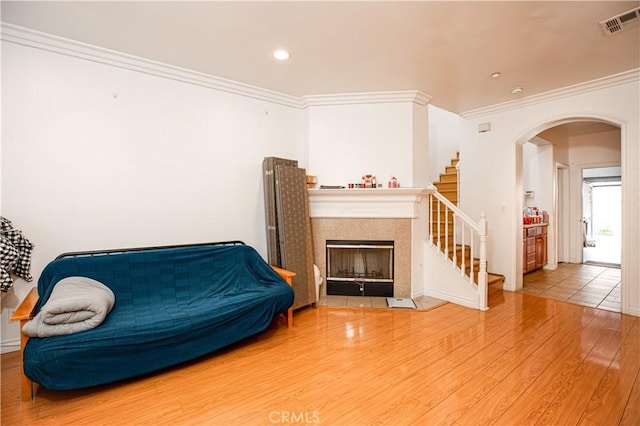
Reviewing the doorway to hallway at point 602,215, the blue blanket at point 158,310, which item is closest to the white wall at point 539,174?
the doorway to hallway at point 602,215

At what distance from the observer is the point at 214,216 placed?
332 cm

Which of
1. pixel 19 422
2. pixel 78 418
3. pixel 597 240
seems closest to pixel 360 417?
pixel 78 418

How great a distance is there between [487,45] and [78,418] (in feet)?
13.6

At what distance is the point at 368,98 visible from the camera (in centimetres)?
377

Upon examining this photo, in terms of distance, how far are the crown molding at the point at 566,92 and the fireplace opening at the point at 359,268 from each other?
2.59m

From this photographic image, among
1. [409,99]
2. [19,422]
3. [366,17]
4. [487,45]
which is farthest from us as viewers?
[409,99]

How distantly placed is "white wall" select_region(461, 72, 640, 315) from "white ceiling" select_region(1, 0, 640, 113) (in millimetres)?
367

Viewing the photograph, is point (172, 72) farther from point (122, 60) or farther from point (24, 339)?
point (24, 339)

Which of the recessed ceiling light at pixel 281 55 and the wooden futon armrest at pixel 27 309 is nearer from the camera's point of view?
the wooden futon armrest at pixel 27 309

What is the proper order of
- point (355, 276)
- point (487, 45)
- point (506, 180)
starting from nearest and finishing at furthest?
point (487, 45) → point (355, 276) → point (506, 180)

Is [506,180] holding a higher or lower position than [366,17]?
lower

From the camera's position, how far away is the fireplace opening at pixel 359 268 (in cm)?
387

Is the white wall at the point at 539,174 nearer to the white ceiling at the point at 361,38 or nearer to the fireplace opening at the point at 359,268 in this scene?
the white ceiling at the point at 361,38

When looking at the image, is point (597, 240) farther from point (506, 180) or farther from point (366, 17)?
point (366, 17)
